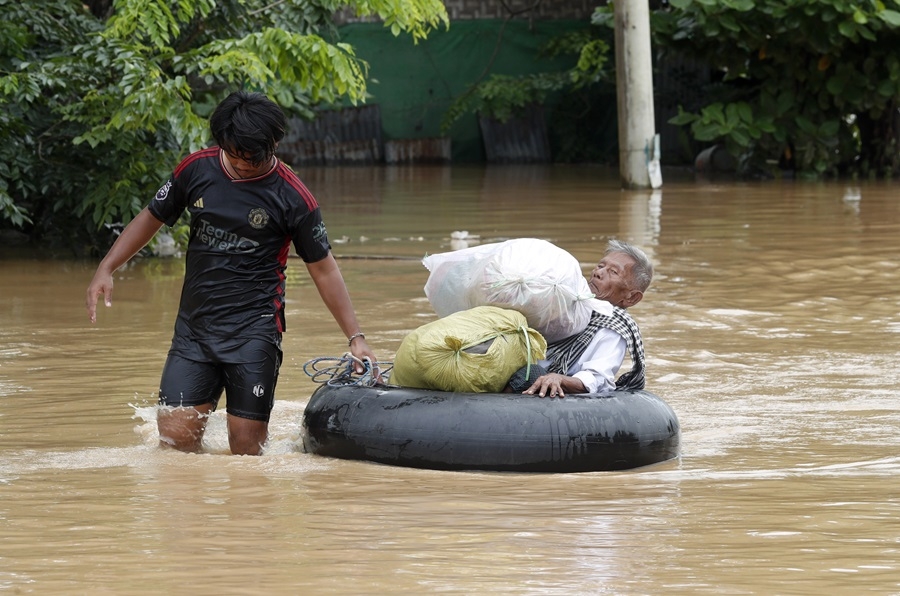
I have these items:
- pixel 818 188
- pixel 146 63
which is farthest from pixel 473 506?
pixel 818 188

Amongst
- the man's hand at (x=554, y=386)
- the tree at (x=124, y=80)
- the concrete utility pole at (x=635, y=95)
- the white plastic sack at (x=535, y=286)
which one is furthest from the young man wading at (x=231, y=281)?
the concrete utility pole at (x=635, y=95)

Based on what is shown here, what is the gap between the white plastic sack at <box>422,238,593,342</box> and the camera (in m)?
5.44

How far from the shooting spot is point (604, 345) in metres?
5.48

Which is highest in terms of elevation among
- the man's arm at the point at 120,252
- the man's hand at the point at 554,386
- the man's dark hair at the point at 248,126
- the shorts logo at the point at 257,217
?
the man's dark hair at the point at 248,126

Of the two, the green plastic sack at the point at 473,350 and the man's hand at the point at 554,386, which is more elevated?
the green plastic sack at the point at 473,350

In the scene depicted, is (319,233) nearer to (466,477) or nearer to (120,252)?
(120,252)

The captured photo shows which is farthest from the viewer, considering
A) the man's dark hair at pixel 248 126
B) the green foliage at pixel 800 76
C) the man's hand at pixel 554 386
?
the green foliage at pixel 800 76

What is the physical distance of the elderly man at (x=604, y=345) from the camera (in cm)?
538

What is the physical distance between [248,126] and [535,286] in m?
1.33

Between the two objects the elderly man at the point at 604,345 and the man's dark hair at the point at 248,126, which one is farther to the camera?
the elderly man at the point at 604,345

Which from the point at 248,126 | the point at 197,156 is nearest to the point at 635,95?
the point at 197,156

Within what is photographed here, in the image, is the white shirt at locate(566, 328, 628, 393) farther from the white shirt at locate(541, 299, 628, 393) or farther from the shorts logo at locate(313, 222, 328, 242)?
the shorts logo at locate(313, 222, 328, 242)

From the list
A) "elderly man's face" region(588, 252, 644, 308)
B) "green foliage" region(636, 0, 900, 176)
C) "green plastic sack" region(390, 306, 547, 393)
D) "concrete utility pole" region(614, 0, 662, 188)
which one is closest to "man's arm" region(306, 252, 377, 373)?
"green plastic sack" region(390, 306, 547, 393)

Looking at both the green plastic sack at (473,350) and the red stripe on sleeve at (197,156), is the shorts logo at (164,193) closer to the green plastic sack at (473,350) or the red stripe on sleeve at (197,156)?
the red stripe on sleeve at (197,156)
